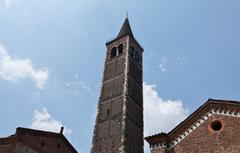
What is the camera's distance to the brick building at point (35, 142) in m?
22.2

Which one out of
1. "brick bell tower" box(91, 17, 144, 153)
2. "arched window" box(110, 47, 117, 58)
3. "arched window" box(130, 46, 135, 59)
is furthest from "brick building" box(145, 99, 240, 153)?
"arched window" box(110, 47, 117, 58)

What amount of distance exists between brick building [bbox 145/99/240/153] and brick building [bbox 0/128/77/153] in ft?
36.1

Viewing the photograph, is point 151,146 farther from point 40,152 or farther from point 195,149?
point 40,152

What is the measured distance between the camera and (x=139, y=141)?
123 feet

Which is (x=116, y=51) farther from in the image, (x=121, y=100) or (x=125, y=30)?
(x=121, y=100)

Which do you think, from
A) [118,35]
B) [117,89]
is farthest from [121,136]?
[118,35]

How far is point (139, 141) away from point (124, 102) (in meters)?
4.90

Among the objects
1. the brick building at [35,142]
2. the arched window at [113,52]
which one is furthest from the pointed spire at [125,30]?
the brick building at [35,142]

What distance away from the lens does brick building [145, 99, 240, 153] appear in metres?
13.8

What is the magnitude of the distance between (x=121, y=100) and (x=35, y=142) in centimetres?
1571

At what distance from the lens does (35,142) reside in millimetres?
23562

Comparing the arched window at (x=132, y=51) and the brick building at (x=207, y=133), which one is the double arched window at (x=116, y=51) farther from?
the brick building at (x=207, y=133)

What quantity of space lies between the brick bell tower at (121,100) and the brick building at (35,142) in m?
9.13

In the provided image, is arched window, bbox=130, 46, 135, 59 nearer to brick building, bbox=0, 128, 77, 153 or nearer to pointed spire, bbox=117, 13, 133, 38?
pointed spire, bbox=117, 13, 133, 38
